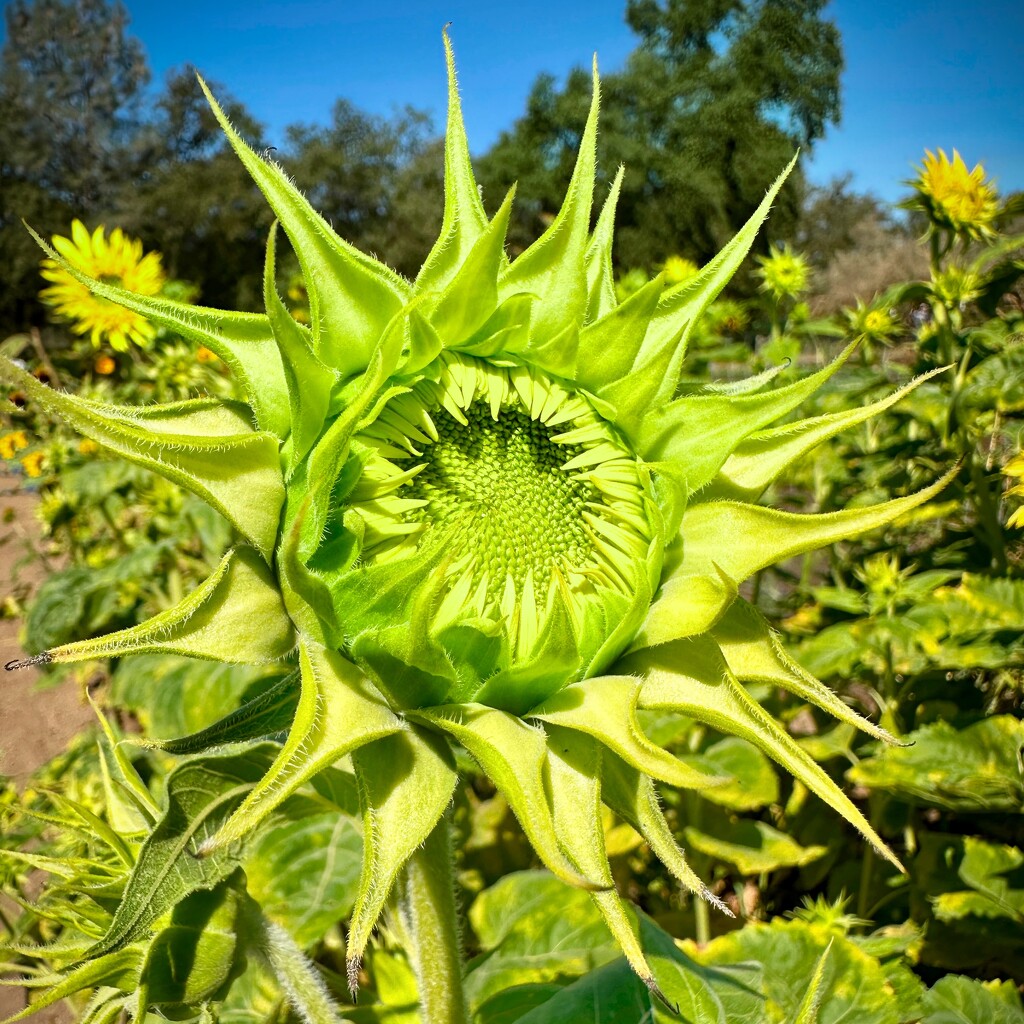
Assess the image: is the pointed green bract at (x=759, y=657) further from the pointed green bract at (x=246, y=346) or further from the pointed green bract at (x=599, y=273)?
the pointed green bract at (x=246, y=346)

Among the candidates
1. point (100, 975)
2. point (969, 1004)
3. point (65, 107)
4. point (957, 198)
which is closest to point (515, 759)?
point (100, 975)

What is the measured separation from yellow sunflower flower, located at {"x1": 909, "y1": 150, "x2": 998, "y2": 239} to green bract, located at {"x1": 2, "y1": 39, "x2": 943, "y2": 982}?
7.94 feet

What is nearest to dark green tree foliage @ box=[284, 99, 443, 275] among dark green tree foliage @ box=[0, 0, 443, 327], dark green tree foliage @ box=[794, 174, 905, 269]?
dark green tree foliage @ box=[0, 0, 443, 327]

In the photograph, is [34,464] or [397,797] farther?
[34,464]

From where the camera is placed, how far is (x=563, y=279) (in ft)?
4.17

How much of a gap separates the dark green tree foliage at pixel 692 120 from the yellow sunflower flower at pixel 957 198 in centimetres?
2569

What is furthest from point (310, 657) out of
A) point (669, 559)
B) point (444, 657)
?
point (669, 559)

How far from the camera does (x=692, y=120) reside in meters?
30.2

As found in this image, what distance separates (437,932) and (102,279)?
11.3 ft

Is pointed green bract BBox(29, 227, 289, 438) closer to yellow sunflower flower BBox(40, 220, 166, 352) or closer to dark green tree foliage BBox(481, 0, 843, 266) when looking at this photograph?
yellow sunflower flower BBox(40, 220, 166, 352)

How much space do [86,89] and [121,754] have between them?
29.4 meters

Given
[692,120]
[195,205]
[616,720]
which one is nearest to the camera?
[616,720]

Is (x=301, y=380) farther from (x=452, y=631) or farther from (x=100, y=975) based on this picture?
(x=100, y=975)

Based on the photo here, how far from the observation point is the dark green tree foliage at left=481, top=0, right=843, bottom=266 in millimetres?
28922
